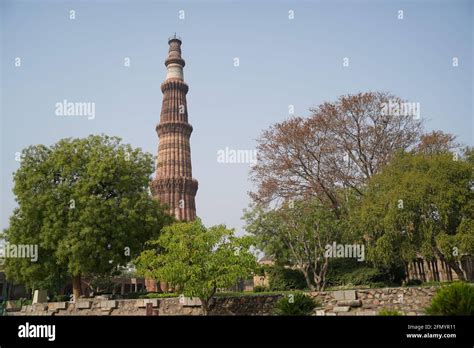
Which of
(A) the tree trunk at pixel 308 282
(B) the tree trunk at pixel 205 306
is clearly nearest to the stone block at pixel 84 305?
(B) the tree trunk at pixel 205 306

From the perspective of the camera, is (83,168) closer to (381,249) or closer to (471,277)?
(381,249)

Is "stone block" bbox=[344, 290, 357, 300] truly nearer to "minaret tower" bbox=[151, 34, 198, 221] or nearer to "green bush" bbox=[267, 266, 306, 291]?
"green bush" bbox=[267, 266, 306, 291]

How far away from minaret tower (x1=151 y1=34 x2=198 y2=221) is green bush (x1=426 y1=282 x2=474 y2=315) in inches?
1731

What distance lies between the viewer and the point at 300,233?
26.8 m

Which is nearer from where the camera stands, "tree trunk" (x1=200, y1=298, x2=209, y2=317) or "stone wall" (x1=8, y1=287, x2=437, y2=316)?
"stone wall" (x1=8, y1=287, x2=437, y2=316)

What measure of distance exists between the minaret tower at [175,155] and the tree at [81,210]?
87.0 feet

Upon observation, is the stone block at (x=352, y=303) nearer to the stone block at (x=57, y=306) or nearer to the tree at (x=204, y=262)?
the tree at (x=204, y=262)

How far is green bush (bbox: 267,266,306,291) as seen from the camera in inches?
1086

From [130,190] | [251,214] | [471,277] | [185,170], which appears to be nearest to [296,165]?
[251,214]

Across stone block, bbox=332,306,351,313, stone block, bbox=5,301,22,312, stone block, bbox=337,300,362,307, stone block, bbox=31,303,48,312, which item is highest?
stone block, bbox=337,300,362,307

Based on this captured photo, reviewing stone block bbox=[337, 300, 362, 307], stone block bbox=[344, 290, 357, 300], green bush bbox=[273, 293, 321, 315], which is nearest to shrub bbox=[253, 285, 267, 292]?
stone block bbox=[344, 290, 357, 300]

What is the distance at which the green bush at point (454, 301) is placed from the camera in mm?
11586

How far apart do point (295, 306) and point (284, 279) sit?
481 inches
